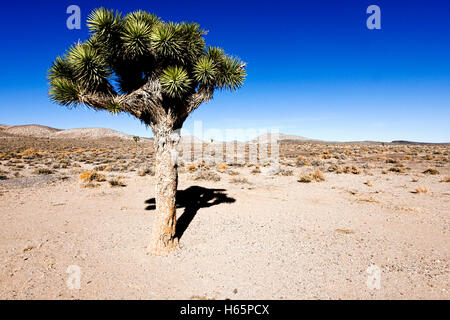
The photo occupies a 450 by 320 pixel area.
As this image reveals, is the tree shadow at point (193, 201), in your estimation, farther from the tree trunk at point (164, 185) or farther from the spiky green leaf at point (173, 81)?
the spiky green leaf at point (173, 81)

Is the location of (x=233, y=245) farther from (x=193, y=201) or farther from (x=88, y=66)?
(x=88, y=66)

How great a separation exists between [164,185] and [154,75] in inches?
96.4

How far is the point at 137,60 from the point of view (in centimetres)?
492

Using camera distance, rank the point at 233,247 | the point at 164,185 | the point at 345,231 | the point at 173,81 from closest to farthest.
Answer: the point at 173,81
the point at 164,185
the point at 233,247
the point at 345,231

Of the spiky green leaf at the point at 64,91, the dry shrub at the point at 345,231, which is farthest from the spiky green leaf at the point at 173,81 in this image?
the dry shrub at the point at 345,231

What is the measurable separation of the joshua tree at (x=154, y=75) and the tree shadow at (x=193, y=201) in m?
1.67

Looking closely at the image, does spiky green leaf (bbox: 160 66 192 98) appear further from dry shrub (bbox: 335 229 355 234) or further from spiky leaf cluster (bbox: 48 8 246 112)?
dry shrub (bbox: 335 229 355 234)

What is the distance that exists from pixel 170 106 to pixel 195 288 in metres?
3.70

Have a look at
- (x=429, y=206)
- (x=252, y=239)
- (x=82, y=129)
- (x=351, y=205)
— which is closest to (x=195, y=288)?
(x=252, y=239)

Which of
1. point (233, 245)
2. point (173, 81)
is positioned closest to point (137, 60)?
point (173, 81)

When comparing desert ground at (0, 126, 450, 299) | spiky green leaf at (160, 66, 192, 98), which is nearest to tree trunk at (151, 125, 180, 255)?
desert ground at (0, 126, 450, 299)
